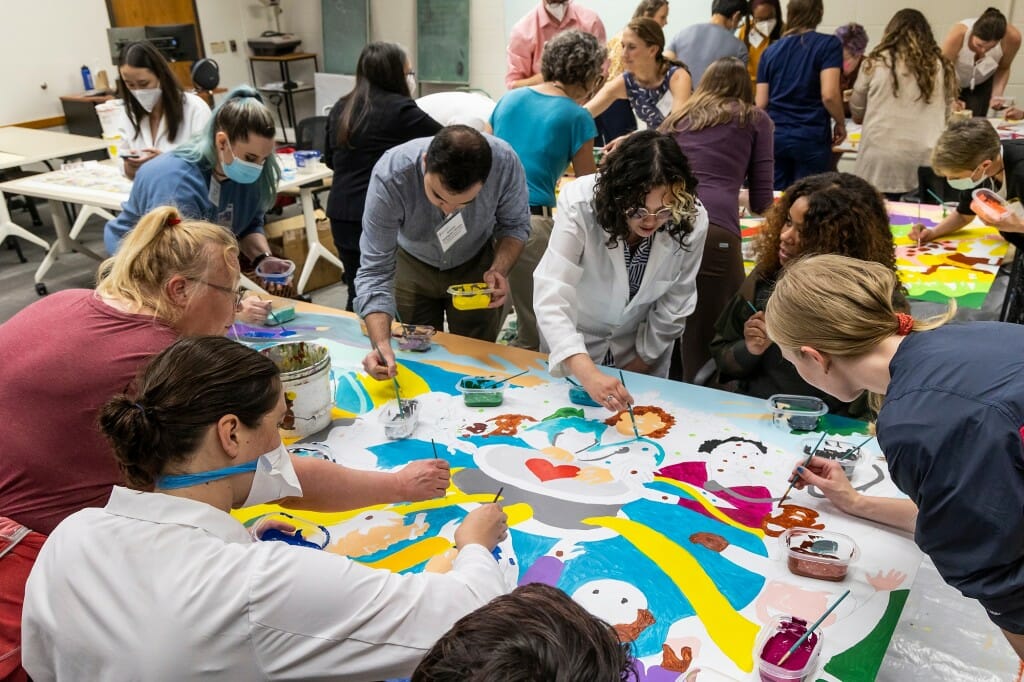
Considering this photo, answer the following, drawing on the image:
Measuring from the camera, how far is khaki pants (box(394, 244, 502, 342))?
2.68 m

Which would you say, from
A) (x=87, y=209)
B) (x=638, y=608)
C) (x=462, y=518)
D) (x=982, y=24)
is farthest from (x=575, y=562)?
(x=982, y=24)

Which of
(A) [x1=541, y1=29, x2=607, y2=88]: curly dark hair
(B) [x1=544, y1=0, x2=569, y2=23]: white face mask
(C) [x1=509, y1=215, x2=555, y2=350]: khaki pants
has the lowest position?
(C) [x1=509, y1=215, x2=555, y2=350]: khaki pants

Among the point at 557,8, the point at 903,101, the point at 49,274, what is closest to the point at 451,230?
the point at 903,101

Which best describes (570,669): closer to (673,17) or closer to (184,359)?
(184,359)

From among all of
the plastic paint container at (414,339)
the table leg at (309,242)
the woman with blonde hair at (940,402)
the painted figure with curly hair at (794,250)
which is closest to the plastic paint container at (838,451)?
the painted figure with curly hair at (794,250)

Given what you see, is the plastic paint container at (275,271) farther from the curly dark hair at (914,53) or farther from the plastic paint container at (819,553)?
the curly dark hair at (914,53)

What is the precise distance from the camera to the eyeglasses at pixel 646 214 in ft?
6.57

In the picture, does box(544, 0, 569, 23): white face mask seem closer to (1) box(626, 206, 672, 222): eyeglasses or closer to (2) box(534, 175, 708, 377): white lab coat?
(2) box(534, 175, 708, 377): white lab coat

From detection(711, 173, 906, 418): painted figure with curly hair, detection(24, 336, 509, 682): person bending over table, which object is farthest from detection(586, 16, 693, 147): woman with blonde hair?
detection(24, 336, 509, 682): person bending over table

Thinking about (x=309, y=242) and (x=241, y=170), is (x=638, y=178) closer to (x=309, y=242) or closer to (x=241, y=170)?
(x=241, y=170)

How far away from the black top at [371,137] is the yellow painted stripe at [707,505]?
1861 mm

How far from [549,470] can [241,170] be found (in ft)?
5.29

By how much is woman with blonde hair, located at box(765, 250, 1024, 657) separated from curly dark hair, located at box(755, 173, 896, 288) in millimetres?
677

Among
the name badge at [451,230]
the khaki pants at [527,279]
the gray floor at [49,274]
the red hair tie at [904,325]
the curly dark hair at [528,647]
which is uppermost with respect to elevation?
the red hair tie at [904,325]
